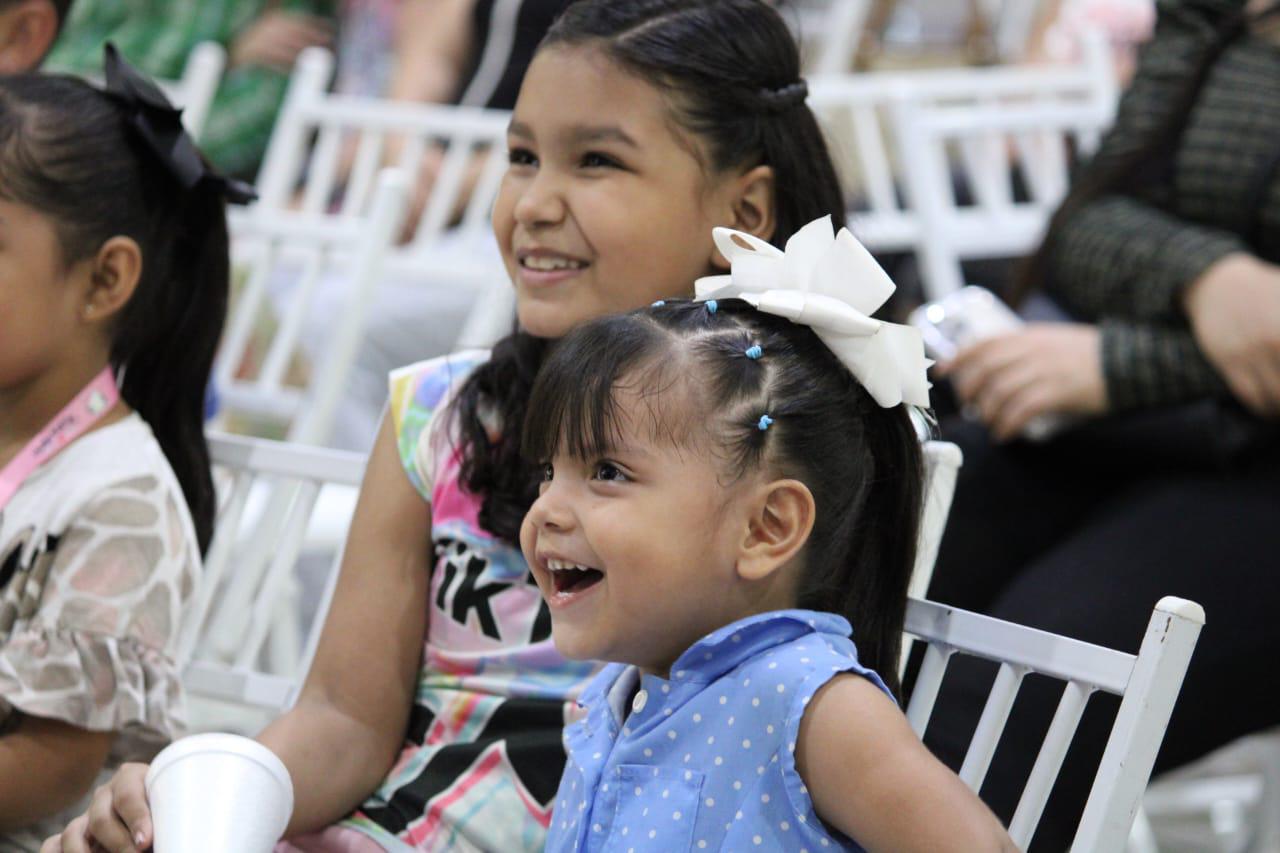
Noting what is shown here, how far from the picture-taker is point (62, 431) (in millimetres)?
1196

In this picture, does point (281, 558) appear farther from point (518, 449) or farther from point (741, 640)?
point (741, 640)

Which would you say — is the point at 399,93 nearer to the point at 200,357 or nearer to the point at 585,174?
the point at 200,357

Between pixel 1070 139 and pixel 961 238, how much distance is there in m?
0.27

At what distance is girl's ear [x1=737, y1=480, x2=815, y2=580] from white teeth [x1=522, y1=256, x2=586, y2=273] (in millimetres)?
294

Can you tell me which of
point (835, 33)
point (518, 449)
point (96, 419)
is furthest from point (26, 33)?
point (835, 33)

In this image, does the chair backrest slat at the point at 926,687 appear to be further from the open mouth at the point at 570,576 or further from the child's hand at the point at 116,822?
the child's hand at the point at 116,822

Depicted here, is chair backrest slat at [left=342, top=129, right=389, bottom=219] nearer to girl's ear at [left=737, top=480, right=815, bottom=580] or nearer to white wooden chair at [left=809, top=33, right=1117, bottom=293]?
white wooden chair at [left=809, top=33, right=1117, bottom=293]

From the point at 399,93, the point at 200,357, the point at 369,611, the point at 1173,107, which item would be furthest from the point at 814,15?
the point at 369,611

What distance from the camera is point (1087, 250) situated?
159 cm

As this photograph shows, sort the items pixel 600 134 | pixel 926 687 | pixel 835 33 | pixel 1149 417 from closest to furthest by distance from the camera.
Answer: pixel 926 687, pixel 600 134, pixel 1149 417, pixel 835 33

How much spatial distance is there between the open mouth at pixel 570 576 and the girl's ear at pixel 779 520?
0.26 feet

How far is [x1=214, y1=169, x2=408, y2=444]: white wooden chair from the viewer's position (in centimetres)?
179

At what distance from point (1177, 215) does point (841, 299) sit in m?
0.83

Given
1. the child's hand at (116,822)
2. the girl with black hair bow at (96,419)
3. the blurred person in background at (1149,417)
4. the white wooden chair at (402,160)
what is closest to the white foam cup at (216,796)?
the child's hand at (116,822)
